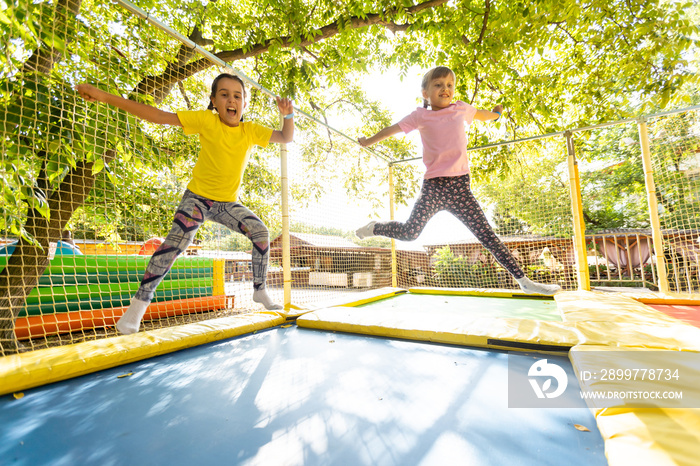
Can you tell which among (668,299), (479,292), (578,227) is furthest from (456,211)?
(668,299)

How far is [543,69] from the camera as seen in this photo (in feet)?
14.8

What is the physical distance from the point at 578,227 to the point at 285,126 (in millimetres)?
3435

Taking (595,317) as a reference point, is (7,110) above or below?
above

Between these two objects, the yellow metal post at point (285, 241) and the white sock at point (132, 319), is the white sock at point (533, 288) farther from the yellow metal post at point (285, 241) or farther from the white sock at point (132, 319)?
the white sock at point (132, 319)

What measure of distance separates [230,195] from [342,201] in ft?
7.27

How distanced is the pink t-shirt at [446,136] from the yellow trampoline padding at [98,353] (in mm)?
1804

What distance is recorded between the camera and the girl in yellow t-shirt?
170 cm

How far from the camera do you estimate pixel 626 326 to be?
158 cm

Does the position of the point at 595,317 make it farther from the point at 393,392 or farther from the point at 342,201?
the point at 342,201

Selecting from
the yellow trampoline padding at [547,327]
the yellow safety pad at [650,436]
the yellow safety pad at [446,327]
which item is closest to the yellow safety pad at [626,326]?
the yellow trampoline padding at [547,327]

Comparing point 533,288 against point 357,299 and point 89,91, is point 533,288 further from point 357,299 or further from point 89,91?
point 89,91

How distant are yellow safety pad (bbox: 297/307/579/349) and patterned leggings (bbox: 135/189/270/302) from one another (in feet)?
1.85

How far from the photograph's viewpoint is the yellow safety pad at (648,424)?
623mm

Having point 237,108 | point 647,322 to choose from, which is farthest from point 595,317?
point 237,108
